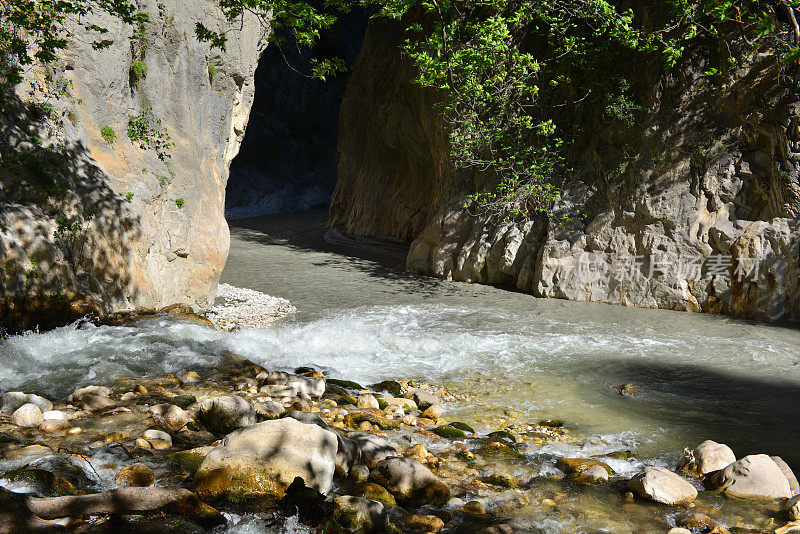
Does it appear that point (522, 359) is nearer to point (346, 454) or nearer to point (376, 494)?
point (346, 454)

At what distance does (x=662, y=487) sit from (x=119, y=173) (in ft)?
29.4

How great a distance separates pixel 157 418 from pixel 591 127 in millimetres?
11394

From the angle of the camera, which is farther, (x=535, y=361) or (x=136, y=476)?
(x=535, y=361)

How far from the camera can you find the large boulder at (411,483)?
3977mm

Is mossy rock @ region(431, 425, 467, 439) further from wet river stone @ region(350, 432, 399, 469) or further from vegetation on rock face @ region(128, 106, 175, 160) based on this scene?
vegetation on rock face @ region(128, 106, 175, 160)

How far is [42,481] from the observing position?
3.32 m

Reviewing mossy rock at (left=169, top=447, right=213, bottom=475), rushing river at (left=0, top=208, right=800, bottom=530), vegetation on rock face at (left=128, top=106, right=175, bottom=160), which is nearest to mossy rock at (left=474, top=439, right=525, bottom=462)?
rushing river at (left=0, top=208, right=800, bottom=530)

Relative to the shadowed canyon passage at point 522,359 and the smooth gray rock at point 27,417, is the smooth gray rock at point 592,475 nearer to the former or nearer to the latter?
the shadowed canyon passage at point 522,359

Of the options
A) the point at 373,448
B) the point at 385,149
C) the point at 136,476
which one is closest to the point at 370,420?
the point at 373,448

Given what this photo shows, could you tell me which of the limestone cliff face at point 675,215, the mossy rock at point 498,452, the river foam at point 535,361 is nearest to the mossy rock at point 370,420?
the mossy rock at point 498,452

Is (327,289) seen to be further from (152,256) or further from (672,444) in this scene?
(672,444)

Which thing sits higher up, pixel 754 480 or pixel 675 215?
pixel 675 215

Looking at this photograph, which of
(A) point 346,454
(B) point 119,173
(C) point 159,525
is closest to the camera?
(C) point 159,525

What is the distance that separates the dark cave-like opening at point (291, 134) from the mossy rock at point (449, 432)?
29.0 meters
